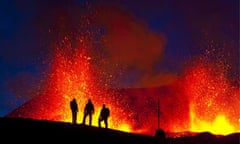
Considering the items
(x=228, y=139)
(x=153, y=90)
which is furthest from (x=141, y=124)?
(x=228, y=139)

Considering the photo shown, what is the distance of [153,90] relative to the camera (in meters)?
111

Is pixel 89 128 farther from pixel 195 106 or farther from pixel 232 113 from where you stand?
pixel 195 106

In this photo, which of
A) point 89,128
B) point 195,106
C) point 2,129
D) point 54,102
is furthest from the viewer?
point 54,102

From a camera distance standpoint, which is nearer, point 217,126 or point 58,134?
point 58,134

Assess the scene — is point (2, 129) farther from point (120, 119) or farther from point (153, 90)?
point (153, 90)

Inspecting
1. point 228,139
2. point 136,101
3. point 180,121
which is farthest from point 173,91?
point 228,139

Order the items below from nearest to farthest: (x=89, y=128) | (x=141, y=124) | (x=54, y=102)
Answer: (x=89, y=128) → (x=141, y=124) → (x=54, y=102)

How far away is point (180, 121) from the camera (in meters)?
92.1

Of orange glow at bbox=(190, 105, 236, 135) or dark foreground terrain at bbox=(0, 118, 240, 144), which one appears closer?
dark foreground terrain at bbox=(0, 118, 240, 144)

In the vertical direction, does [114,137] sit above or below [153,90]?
below

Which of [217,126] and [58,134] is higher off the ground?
[58,134]

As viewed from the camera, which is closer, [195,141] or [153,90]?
[195,141]

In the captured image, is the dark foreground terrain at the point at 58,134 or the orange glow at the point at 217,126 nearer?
the dark foreground terrain at the point at 58,134

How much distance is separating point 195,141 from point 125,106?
66.8 m
